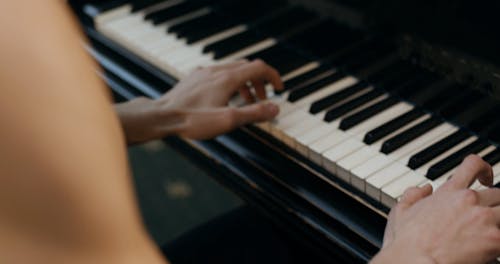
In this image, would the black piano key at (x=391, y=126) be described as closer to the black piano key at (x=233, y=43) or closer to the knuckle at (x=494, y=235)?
the knuckle at (x=494, y=235)

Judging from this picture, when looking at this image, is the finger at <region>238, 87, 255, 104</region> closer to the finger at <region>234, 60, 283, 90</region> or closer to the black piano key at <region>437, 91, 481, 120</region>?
the finger at <region>234, 60, 283, 90</region>

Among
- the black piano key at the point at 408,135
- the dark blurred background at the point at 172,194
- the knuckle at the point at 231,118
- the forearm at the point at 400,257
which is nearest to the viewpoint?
the forearm at the point at 400,257

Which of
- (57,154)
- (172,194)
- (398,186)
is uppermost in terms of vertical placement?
(57,154)

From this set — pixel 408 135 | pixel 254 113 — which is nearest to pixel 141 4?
pixel 254 113

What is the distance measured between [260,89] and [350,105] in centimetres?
18

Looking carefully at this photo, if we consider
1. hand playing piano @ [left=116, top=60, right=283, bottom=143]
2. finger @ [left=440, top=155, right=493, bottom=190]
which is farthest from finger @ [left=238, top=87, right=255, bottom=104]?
finger @ [left=440, top=155, right=493, bottom=190]

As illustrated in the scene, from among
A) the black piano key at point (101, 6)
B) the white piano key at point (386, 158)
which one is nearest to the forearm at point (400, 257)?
the white piano key at point (386, 158)

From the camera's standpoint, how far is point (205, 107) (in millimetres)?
1442

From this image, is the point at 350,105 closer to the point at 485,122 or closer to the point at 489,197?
the point at 485,122

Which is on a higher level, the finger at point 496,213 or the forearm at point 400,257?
the finger at point 496,213

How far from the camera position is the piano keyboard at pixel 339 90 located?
1.25 metres

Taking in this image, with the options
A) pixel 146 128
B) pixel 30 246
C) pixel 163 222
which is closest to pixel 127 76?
pixel 146 128

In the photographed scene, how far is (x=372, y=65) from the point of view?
1.47 meters

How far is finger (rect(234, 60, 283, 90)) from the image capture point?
1448 millimetres
